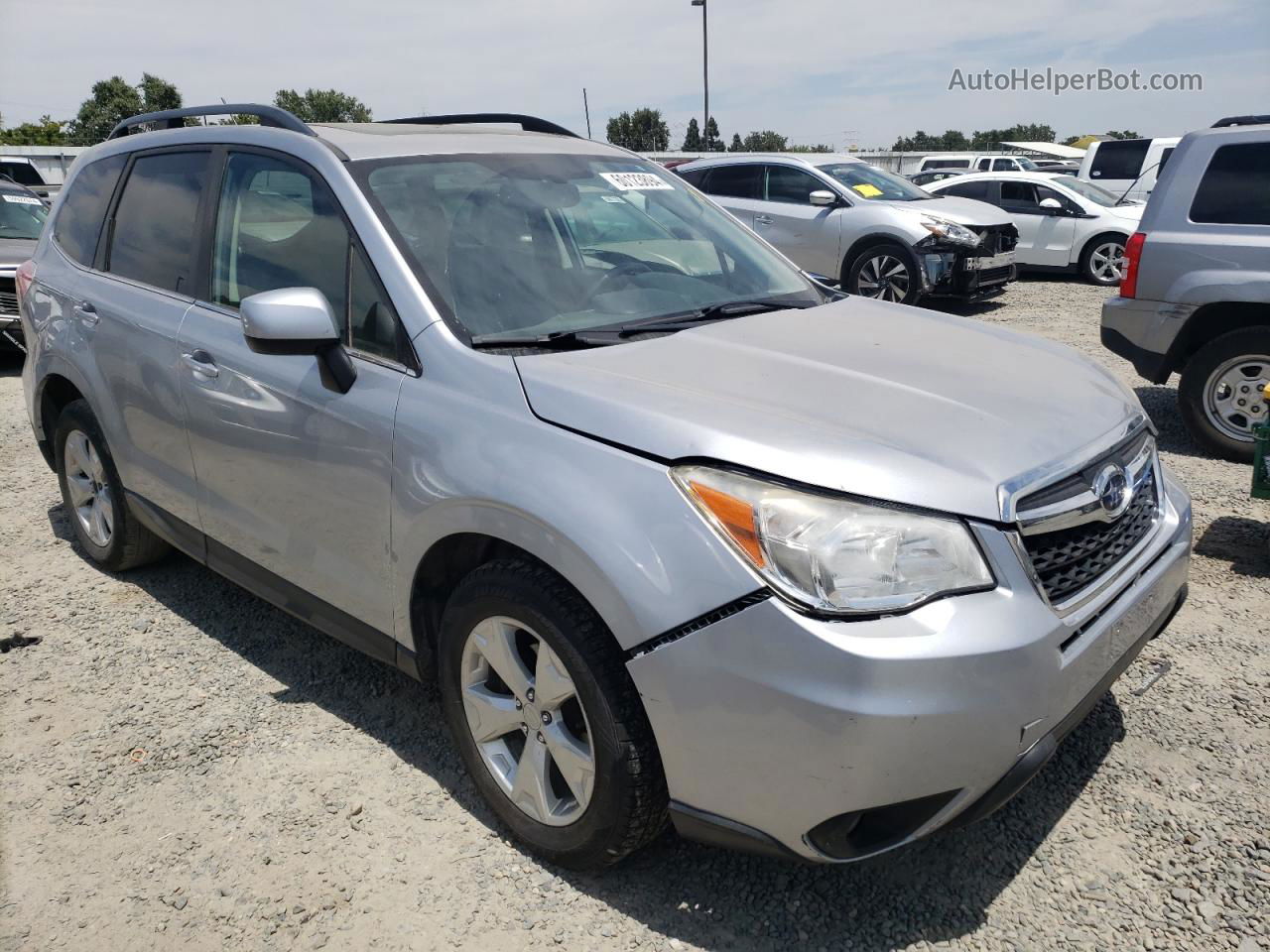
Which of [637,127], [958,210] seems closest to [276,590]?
[958,210]

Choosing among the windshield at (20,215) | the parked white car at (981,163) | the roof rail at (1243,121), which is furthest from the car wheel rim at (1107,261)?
the windshield at (20,215)

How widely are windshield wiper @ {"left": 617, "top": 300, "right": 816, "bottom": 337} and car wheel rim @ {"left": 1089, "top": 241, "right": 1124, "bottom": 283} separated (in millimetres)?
12309

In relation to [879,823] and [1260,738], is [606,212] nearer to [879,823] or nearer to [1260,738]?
[879,823]

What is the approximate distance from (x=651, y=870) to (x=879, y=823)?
2.39ft

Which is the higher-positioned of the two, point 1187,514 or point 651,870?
point 1187,514

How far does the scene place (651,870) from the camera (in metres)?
2.56

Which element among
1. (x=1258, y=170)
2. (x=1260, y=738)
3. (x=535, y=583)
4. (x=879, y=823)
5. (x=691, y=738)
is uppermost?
(x=1258, y=170)

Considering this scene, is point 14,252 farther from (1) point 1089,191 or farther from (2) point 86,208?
(1) point 1089,191

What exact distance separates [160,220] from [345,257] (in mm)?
1334

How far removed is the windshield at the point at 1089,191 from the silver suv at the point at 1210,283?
9135mm

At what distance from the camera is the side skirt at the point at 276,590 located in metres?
2.88

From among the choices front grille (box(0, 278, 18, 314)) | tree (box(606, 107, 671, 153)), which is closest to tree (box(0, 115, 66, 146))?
tree (box(606, 107, 671, 153))

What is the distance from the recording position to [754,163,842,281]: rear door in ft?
37.3

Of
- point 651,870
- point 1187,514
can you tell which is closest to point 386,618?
point 651,870
